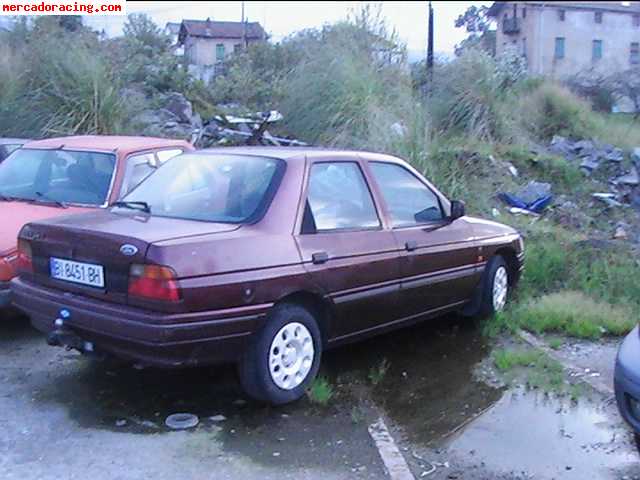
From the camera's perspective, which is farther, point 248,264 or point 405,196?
point 405,196

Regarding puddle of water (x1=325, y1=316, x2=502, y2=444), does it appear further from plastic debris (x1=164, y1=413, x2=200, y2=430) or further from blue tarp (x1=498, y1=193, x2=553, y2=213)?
blue tarp (x1=498, y1=193, x2=553, y2=213)

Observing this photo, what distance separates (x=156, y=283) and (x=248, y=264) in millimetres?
549

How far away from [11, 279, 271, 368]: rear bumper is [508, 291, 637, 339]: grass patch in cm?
311

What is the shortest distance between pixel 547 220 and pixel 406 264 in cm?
571

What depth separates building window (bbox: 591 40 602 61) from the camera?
20.1 metres

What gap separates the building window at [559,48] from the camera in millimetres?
21256

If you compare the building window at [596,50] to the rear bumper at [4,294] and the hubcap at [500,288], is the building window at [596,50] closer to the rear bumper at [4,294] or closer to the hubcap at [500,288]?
the hubcap at [500,288]

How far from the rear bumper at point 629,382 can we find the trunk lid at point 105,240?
7.44 feet

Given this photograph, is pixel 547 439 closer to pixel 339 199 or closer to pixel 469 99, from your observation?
pixel 339 199

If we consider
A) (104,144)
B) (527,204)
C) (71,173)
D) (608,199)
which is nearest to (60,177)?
(71,173)

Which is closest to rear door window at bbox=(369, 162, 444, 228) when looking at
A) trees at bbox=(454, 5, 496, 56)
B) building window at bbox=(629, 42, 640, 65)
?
trees at bbox=(454, 5, 496, 56)

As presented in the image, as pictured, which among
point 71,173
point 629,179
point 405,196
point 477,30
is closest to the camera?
point 405,196

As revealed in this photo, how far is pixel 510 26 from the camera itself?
19375mm

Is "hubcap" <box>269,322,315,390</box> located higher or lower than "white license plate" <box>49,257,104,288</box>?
lower
